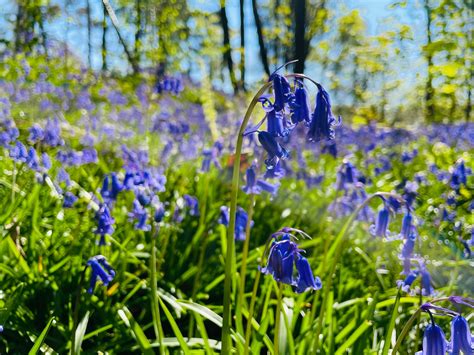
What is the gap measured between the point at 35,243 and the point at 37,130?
84 centimetres

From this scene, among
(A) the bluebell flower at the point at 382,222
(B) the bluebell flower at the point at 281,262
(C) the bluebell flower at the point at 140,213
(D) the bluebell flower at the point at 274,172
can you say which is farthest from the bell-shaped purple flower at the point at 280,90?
(C) the bluebell flower at the point at 140,213

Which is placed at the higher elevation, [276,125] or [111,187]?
[276,125]

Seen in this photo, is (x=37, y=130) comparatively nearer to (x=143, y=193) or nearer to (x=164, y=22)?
(x=143, y=193)

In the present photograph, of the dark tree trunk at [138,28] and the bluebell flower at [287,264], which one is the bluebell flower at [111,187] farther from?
the dark tree trunk at [138,28]

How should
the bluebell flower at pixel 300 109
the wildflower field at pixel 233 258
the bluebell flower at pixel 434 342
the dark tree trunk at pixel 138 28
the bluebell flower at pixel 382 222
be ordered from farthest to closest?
the dark tree trunk at pixel 138 28
the bluebell flower at pixel 382 222
the wildflower field at pixel 233 258
the bluebell flower at pixel 300 109
the bluebell flower at pixel 434 342

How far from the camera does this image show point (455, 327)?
1.16m

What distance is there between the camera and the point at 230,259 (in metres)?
1.35

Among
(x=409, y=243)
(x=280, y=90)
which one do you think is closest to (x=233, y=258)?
(x=409, y=243)

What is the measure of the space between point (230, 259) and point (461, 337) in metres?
0.56

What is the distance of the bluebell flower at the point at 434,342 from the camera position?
1142 millimetres

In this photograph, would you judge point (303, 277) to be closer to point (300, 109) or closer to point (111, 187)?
point (300, 109)

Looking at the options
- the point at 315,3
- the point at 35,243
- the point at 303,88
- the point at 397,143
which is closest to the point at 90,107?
the point at 397,143

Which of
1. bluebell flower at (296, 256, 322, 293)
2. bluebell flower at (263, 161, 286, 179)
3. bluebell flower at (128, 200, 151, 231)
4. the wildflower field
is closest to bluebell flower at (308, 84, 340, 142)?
the wildflower field

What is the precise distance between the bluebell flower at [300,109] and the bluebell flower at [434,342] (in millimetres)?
546
